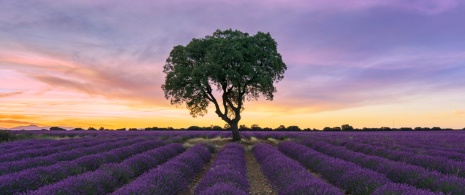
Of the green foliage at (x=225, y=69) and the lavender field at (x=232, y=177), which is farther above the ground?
the green foliage at (x=225, y=69)

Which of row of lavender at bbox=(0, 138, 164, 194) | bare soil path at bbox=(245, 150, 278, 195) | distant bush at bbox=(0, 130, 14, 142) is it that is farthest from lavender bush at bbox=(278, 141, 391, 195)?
distant bush at bbox=(0, 130, 14, 142)

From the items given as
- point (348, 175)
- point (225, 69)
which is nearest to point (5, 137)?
point (225, 69)

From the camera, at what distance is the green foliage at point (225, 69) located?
2444 cm

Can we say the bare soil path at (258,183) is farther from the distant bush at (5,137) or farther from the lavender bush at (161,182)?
the distant bush at (5,137)

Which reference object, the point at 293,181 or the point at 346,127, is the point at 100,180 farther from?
the point at 346,127

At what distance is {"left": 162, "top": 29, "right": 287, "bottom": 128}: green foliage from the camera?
2444 centimetres

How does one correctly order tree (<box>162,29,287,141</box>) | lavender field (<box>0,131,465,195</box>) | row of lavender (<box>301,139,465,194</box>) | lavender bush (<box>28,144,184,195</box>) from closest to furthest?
Answer: lavender bush (<box>28,144,184,195</box>), lavender field (<box>0,131,465,195</box>), row of lavender (<box>301,139,465,194</box>), tree (<box>162,29,287,141</box>)

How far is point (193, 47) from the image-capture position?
26500 millimetres

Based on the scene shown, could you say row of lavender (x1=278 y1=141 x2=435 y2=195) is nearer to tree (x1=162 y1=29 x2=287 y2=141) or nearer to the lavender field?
the lavender field

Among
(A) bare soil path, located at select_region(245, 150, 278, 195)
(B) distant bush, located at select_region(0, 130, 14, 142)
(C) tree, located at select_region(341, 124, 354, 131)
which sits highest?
(C) tree, located at select_region(341, 124, 354, 131)

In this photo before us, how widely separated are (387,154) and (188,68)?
15537 mm

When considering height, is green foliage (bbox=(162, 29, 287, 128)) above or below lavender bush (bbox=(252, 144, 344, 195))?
above

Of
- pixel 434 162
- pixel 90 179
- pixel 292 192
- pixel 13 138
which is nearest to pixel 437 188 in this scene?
pixel 292 192

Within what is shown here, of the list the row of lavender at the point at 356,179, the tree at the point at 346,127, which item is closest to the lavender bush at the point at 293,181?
the row of lavender at the point at 356,179
